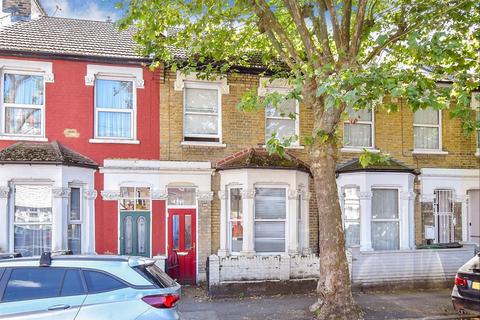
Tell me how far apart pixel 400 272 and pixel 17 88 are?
1105 cm

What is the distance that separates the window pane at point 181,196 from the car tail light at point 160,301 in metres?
7.54

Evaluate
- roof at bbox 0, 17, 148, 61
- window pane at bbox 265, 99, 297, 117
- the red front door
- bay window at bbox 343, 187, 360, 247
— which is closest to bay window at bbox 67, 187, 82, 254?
the red front door

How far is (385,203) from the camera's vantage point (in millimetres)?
14836

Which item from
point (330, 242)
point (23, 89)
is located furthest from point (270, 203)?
point (23, 89)

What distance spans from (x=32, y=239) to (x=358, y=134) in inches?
379

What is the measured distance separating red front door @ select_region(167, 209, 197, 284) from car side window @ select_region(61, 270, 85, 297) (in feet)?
24.1

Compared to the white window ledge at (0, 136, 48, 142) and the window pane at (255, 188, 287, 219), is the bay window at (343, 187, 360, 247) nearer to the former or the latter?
the window pane at (255, 188, 287, 219)

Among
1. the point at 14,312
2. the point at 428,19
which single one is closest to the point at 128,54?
the point at 428,19

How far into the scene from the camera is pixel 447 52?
902 centimetres

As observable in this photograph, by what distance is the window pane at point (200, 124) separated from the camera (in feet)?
46.2

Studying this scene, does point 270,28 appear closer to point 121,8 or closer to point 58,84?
point 121,8

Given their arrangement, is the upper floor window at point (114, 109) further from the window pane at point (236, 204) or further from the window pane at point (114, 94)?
the window pane at point (236, 204)

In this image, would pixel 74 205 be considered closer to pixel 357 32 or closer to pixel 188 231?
pixel 188 231

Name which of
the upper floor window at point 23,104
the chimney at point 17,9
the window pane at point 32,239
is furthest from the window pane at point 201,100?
the chimney at point 17,9
